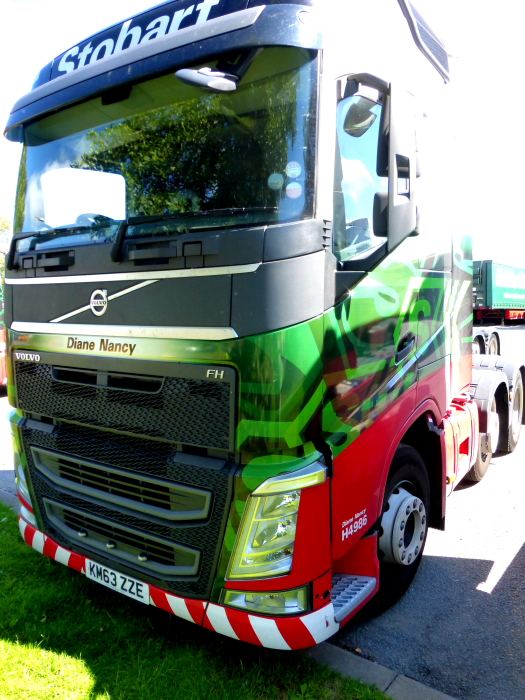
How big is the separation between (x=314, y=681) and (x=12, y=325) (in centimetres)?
254

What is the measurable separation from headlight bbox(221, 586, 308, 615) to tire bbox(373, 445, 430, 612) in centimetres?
87

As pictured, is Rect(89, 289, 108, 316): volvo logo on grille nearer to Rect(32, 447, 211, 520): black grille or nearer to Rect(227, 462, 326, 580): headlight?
Rect(32, 447, 211, 520): black grille

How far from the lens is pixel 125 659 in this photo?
8.89 ft

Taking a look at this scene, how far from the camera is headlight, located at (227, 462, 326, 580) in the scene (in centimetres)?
225

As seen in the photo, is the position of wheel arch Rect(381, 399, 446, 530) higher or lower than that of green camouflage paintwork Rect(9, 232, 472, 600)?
lower

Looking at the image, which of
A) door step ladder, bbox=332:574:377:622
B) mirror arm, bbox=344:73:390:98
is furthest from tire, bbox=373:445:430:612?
mirror arm, bbox=344:73:390:98

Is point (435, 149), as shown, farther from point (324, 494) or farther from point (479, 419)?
point (479, 419)

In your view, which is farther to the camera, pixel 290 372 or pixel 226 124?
pixel 226 124

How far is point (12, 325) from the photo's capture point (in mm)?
3188

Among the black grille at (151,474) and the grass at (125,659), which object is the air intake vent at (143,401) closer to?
the black grille at (151,474)

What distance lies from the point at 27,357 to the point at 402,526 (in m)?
2.39

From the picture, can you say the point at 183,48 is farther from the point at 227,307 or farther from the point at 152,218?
the point at 227,307

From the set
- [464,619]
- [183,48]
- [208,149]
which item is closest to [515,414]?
[464,619]

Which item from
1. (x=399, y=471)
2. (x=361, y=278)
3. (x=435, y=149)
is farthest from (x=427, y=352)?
(x=435, y=149)
